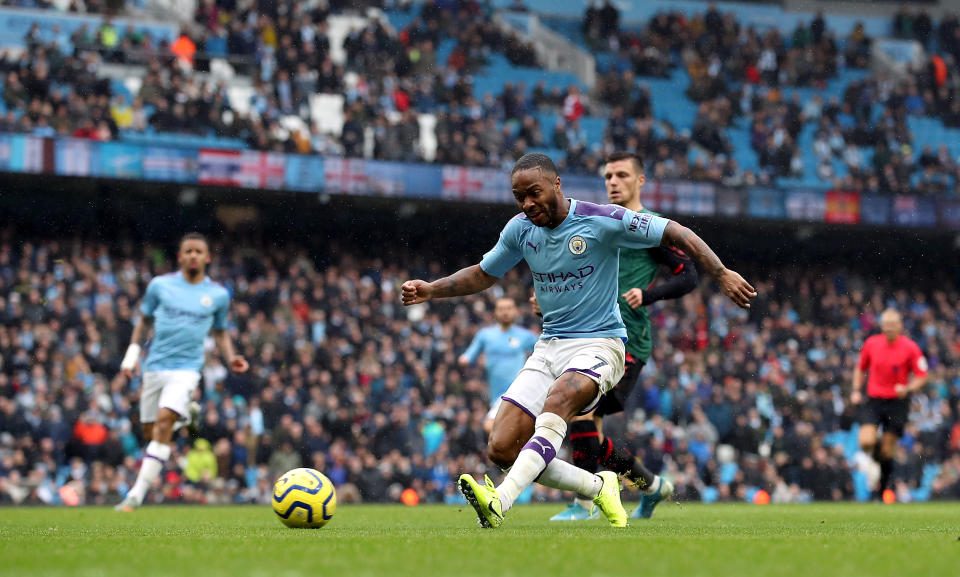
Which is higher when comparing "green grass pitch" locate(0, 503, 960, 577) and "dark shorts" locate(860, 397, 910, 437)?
"green grass pitch" locate(0, 503, 960, 577)

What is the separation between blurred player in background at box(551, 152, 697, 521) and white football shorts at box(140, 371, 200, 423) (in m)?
4.14

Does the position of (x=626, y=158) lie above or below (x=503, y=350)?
above

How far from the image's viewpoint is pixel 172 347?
37.2ft

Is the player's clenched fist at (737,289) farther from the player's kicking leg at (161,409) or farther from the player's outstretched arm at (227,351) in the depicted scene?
the player's kicking leg at (161,409)

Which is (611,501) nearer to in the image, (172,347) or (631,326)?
(631,326)

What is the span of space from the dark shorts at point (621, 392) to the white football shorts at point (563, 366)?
1.37 m

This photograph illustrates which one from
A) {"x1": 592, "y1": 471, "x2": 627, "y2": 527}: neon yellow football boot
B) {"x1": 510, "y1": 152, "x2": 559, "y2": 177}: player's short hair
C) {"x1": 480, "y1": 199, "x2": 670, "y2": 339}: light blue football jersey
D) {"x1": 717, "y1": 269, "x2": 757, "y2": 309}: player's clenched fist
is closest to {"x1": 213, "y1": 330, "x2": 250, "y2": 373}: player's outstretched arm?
{"x1": 480, "y1": 199, "x2": 670, "y2": 339}: light blue football jersey

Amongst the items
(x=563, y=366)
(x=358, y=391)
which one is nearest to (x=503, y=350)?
(x=358, y=391)

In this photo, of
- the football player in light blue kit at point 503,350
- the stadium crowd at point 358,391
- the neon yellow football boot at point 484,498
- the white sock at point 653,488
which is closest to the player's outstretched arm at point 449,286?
the neon yellow football boot at point 484,498

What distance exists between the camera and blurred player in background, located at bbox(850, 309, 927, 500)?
14398 millimetres

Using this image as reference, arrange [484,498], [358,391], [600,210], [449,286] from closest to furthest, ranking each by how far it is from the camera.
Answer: [484,498] < [600,210] < [449,286] < [358,391]

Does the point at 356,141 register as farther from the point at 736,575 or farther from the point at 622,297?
the point at 736,575

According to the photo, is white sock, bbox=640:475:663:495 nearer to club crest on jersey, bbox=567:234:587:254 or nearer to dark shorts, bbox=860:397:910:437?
club crest on jersey, bbox=567:234:587:254

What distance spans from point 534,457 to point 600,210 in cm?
152
